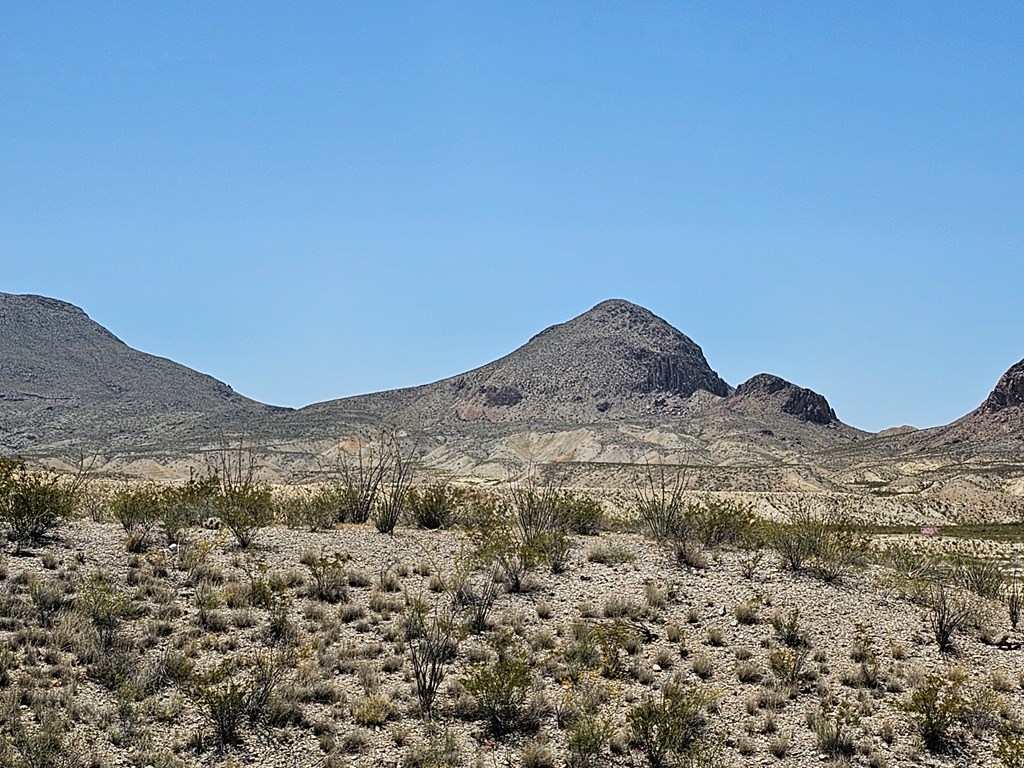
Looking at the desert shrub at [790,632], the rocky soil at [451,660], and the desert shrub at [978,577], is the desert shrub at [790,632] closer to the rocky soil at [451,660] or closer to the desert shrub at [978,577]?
the rocky soil at [451,660]

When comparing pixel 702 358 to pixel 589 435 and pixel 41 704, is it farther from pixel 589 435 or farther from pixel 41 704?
pixel 41 704

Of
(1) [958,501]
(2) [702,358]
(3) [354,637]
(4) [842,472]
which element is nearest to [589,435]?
(4) [842,472]

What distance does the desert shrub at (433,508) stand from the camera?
21.0 meters

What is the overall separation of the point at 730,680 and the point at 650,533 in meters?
8.21

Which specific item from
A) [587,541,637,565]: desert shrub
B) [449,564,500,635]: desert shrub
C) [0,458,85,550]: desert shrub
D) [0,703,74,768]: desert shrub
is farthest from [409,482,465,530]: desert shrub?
[0,703,74,768]: desert shrub

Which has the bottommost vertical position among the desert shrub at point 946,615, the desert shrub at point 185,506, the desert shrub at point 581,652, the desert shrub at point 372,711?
the desert shrub at point 372,711

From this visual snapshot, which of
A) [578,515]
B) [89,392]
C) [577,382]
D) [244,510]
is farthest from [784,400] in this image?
[244,510]

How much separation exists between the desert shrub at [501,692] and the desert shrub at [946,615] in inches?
242

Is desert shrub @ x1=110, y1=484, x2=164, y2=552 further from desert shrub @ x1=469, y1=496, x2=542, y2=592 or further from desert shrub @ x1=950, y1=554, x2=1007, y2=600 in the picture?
desert shrub @ x1=950, y1=554, x2=1007, y2=600

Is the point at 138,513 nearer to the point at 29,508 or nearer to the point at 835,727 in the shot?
the point at 29,508

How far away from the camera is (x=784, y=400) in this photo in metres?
155

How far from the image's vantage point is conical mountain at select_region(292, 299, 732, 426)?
5605 inches

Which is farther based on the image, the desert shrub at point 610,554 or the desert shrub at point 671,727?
the desert shrub at point 610,554

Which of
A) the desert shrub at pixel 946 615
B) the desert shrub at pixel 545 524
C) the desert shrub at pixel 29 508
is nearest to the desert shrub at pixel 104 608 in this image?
the desert shrub at pixel 29 508
